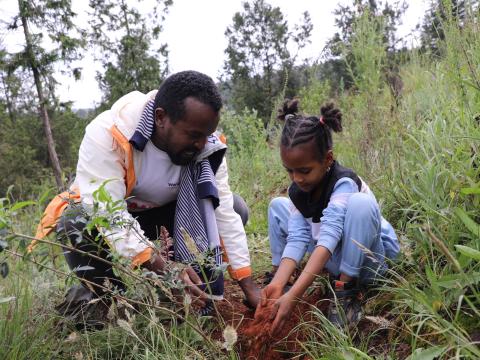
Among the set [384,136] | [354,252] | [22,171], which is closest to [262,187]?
[384,136]

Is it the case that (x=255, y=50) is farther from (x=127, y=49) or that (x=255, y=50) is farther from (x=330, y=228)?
(x=330, y=228)

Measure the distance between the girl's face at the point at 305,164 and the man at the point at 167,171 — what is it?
39 cm

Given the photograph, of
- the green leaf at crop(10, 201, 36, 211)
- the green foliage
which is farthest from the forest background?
the green foliage

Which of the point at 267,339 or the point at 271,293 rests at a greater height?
the point at 271,293

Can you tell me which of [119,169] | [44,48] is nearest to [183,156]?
[119,169]

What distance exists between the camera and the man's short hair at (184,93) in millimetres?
2084

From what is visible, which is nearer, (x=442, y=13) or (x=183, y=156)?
(x=183, y=156)

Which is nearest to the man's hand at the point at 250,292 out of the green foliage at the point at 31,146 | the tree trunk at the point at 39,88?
the tree trunk at the point at 39,88

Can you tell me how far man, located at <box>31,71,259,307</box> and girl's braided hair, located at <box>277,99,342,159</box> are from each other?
34 cm

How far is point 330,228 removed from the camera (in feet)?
6.04

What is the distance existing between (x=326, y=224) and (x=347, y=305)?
318mm

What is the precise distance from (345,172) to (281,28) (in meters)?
28.6

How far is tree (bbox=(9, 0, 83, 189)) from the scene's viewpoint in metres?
12.0

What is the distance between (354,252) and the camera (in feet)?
5.98
